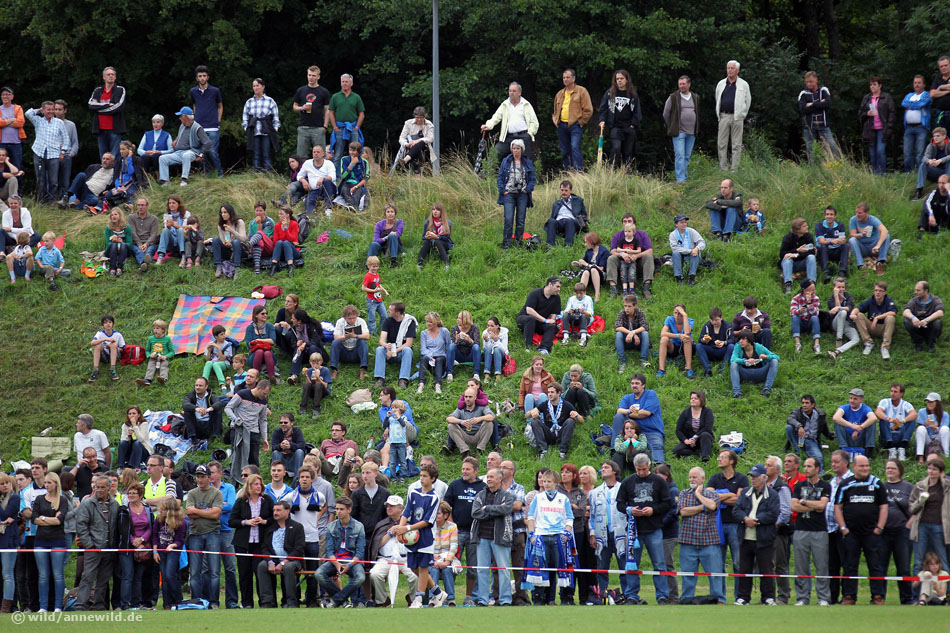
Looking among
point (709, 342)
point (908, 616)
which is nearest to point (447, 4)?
point (709, 342)

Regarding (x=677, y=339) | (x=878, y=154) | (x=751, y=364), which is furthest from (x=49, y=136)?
(x=878, y=154)

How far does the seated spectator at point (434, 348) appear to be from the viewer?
18203 millimetres

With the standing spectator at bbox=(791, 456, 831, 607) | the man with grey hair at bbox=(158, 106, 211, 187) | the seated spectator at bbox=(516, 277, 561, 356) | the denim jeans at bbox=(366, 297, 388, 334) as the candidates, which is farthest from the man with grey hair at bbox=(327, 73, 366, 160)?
the standing spectator at bbox=(791, 456, 831, 607)

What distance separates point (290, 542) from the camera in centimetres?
1276

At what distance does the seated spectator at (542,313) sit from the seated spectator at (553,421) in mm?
2364

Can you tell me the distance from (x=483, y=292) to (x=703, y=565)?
31.4 ft

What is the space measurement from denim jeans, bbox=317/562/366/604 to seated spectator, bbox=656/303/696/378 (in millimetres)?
7336

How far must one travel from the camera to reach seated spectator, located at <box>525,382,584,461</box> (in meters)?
16.4

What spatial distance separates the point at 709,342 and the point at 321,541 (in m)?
8.13

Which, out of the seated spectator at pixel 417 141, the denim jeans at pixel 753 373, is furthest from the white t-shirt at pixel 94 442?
the seated spectator at pixel 417 141

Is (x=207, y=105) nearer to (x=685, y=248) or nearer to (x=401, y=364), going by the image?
(x=401, y=364)

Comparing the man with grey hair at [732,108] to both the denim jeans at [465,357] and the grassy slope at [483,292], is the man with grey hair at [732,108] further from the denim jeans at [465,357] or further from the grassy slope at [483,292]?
the denim jeans at [465,357]

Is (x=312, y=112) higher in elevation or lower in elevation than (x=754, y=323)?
higher

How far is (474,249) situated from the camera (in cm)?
2217
